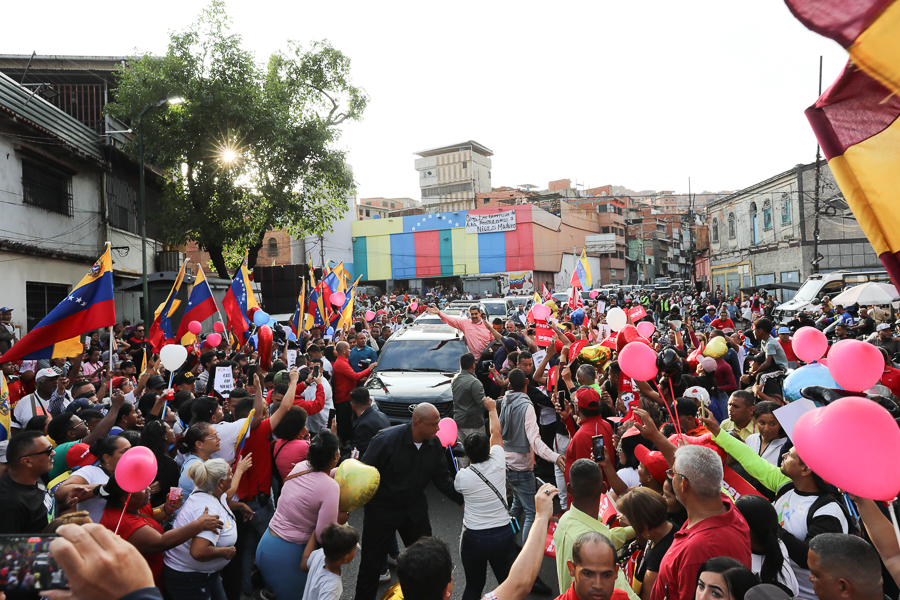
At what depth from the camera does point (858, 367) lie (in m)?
3.33

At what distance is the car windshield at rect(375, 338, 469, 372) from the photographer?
924 centimetres

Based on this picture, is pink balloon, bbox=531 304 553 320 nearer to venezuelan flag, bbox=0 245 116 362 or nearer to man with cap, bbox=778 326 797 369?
man with cap, bbox=778 326 797 369

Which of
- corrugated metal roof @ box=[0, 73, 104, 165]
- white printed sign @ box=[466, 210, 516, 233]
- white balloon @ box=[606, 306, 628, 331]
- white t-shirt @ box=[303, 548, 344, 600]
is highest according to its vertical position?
white printed sign @ box=[466, 210, 516, 233]

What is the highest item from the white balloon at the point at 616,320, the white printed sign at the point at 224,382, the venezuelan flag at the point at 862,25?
the venezuelan flag at the point at 862,25

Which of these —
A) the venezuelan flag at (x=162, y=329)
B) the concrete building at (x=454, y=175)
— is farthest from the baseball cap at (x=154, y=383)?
the concrete building at (x=454, y=175)

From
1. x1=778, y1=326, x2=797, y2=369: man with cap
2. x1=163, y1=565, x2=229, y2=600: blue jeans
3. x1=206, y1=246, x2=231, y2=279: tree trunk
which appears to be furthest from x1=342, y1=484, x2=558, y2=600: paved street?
x1=206, y1=246, x2=231, y2=279: tree trunk

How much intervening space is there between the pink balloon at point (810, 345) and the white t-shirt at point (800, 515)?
222 centimetres

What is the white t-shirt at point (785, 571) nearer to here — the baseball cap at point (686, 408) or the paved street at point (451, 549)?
the baseball cap at point (686, 408)

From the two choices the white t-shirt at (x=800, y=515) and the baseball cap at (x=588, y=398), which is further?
the baseball cap at (x=588, y=398)

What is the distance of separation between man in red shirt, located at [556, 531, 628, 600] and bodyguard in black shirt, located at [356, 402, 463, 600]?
181cm

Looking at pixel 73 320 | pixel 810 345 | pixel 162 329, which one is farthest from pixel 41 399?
pixel 810 345

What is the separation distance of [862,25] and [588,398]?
3423mm

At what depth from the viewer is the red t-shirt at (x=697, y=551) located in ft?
8.50

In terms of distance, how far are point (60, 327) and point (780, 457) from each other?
6952mm
